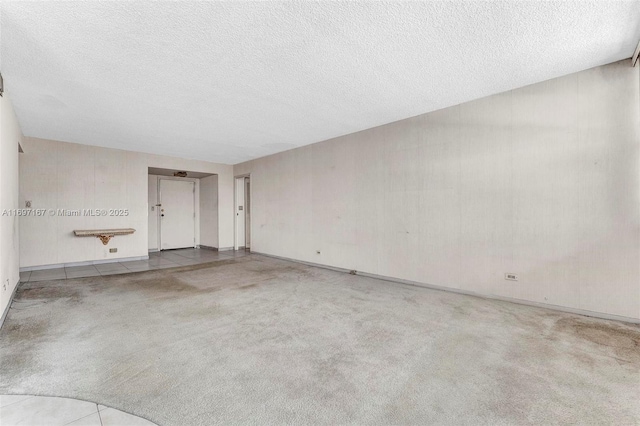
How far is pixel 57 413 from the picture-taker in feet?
5.04

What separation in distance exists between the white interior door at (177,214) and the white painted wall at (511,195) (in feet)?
17.3

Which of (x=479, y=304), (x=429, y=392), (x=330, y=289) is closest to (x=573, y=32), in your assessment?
(x=479, y=304)

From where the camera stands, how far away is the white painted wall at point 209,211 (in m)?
7.87

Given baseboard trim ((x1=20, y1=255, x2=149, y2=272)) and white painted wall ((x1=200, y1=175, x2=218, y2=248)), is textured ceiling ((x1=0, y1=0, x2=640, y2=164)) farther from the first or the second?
white painted wall ((x1=200, y1=175, x2=218, y2=248))

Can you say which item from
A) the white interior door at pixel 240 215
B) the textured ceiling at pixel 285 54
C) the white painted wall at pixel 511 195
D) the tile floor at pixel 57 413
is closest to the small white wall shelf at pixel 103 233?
the textured ceiling at pixel 285 54

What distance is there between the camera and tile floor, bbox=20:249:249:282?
15.5ft

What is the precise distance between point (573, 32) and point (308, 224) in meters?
4.60

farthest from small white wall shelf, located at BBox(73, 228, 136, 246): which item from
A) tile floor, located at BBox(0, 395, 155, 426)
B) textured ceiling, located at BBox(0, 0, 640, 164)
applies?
tile floor, located at BBox(0, 395, 155, 426)

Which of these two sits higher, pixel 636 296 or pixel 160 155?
pixel 160 155

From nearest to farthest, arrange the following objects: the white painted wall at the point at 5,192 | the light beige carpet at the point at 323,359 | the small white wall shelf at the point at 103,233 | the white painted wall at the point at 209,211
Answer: the light beige carpet at the point at 323,359
the white painted wall at the point at 5,192
the small white wall shelf at the point at 103,233
the white painted wall at the point at 209,211

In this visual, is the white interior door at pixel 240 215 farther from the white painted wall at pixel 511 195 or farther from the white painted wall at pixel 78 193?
the white painted wall at pixel 511 195

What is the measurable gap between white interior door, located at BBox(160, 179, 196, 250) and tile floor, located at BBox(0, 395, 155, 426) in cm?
678

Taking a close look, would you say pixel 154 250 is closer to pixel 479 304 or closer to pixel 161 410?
pixel 161 410

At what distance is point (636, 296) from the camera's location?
8.87 ft
